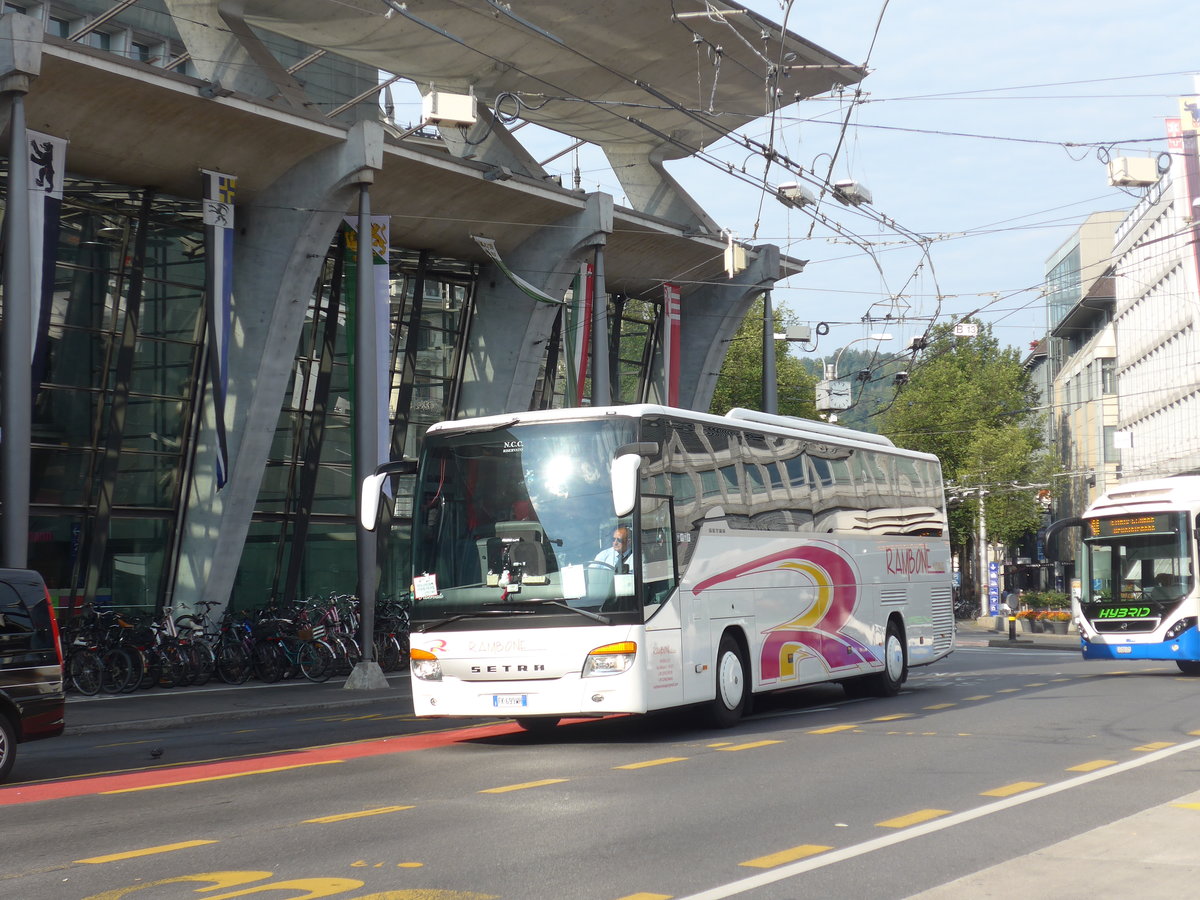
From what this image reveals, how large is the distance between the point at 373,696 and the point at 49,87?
34.8 feet

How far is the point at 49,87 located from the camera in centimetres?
2220

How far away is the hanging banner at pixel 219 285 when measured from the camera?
81.4ft

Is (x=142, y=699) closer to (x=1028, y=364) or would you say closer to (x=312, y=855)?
(x=312, y=855)

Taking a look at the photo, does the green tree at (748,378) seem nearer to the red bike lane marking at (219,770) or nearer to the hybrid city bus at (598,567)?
the hybrid city bus at (598,567)

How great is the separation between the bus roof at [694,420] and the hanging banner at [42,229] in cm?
861

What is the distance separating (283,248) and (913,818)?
20825 millimetres

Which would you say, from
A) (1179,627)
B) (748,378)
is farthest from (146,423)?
(748,378)

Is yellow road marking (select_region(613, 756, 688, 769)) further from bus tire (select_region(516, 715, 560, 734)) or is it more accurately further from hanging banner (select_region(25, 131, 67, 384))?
hanging banner (select_region(25, 131, 67, 384))

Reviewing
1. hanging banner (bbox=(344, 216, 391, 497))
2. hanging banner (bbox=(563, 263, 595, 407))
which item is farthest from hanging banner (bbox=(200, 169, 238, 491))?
hanging banner (bbox=(563, 263, 595, 407))

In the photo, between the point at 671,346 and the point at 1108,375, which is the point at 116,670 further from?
the point at 1108,375

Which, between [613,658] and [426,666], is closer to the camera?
[613,658]

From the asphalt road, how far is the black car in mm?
456

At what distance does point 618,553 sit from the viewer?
13289mm

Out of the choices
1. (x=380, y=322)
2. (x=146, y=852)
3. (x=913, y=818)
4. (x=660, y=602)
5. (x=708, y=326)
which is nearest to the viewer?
(x=146, y=852)
